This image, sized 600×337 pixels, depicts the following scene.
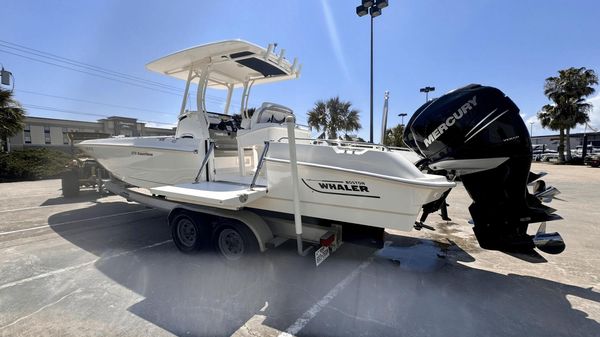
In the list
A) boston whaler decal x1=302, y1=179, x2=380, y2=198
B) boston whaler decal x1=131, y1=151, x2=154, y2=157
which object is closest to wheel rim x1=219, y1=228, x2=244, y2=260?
boston whaler decal x1=302, y1=179, x2=380, y2=198

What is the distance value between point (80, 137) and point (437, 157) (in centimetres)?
1036

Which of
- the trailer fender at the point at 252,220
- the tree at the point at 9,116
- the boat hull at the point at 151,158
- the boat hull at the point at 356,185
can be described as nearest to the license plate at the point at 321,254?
the boat hull at the point at 356,185

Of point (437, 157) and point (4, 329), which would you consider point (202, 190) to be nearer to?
point (4, 329)

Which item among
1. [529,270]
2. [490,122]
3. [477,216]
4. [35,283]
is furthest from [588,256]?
[35,283]

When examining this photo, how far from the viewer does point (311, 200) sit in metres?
3.44

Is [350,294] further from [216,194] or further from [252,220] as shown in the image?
[216,194]

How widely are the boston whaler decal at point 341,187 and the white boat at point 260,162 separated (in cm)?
1

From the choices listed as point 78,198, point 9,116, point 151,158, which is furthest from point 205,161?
point 9,116

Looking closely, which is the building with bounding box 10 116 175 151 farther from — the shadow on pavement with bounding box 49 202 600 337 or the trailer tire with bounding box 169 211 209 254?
the shadow on pavement with bounding box 49 202 600 337

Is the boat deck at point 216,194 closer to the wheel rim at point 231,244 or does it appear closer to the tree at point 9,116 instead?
the wheel rim at point 231,244

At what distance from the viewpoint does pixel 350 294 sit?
331 cm

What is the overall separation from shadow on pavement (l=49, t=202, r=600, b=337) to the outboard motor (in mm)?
590

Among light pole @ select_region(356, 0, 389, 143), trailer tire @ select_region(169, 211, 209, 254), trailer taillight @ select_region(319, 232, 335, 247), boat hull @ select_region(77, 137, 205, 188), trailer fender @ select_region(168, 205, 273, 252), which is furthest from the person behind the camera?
light pole @ select_region(356, 0, 389, 143)

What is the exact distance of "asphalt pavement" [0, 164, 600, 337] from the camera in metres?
2.70
